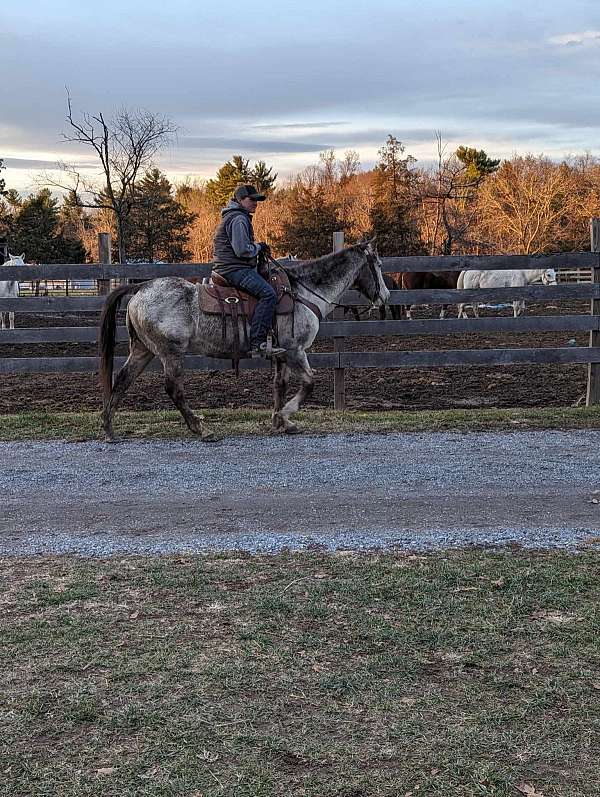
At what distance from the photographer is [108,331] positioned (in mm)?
9312

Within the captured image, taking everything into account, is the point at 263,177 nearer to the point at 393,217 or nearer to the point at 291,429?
the point at 393,217

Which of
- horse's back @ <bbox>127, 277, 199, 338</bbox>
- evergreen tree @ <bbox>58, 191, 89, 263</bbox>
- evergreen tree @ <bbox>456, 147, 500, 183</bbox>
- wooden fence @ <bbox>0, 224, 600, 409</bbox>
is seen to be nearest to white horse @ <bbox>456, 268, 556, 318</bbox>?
wooden fence @ <bbox>0, 224, 600, 409</bbox>

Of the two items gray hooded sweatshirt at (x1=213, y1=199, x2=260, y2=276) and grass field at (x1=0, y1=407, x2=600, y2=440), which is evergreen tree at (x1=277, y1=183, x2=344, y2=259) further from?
gray hooded sweatshirt at (x1=213, y1=199, x2=260, y2=276)

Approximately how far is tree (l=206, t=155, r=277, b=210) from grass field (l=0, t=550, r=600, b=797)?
57.7 meters

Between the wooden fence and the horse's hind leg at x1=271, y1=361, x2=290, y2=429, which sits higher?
the wooden fence

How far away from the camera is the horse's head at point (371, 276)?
32.8 feet

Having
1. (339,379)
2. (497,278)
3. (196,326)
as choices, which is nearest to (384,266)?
(339,379)

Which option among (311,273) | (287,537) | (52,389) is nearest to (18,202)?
(52,389)

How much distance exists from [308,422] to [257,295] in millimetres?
1618

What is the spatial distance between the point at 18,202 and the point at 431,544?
5993 cm

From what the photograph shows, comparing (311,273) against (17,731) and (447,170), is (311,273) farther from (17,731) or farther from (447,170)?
(447,170)

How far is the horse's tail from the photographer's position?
917cm

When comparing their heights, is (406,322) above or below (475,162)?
below

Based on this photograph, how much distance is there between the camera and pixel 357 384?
538 inches
